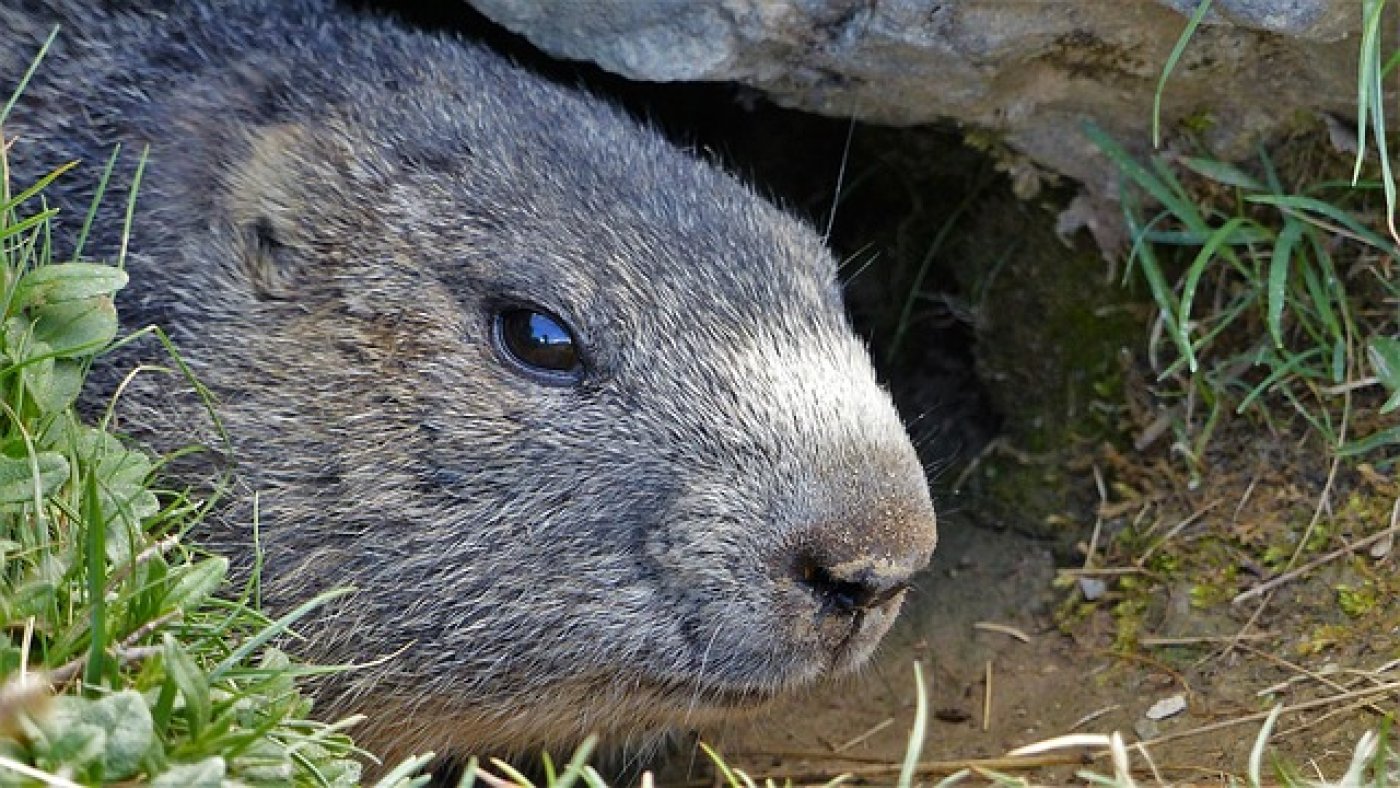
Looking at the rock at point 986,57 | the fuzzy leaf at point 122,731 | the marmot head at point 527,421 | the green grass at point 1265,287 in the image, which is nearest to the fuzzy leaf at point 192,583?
the fuzzy leaf at point 122,731

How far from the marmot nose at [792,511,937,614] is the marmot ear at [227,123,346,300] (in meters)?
1.58

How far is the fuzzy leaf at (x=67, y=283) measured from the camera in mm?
3824

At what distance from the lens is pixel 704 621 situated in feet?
13.3

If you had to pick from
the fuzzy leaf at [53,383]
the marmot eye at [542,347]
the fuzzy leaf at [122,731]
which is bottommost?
the fuzzy leaf at [122,731]

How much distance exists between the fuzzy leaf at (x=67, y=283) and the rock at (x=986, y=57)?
6.44 feet

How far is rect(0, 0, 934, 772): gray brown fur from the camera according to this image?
410 cm

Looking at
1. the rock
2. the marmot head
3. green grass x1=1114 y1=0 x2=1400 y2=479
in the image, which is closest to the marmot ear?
the marmot head

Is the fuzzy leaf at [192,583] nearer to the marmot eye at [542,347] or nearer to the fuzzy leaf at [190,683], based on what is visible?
the fuzzy leaf at [190,683]

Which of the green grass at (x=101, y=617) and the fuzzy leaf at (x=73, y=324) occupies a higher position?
the fuzzy leaf at (x=73, y=324)

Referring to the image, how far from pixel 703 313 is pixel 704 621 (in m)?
0.83

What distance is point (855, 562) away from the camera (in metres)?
3.96

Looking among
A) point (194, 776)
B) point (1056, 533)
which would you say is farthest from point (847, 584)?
point (1056, 533)

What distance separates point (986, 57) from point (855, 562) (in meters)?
2.04

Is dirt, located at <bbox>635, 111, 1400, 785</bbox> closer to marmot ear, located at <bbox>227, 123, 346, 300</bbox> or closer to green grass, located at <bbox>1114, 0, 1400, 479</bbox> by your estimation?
green grass, located at <bbox>1114, 0, 1400, 479</bbox>
